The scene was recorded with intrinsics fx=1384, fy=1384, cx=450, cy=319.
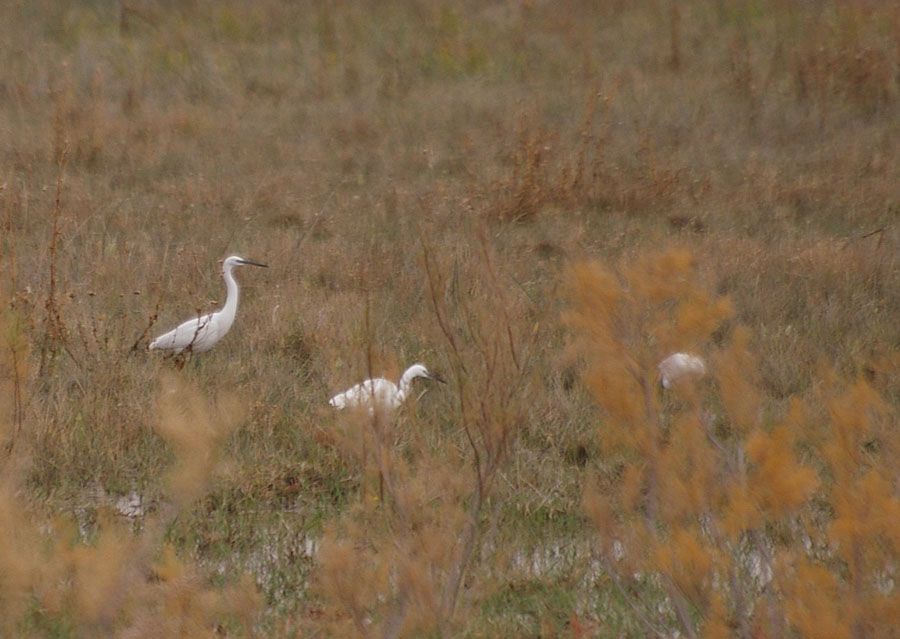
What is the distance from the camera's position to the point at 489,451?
3545mm

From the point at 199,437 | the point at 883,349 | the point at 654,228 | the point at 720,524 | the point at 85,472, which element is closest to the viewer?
the point at 199,437

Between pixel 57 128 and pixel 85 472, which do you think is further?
pixel 57 128

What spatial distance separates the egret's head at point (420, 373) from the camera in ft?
19.4

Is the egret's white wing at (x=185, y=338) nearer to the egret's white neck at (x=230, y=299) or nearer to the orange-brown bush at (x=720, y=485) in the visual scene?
the egret's white neck at (x=230, y=299)

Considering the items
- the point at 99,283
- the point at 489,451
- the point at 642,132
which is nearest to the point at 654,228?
the point at 642,132

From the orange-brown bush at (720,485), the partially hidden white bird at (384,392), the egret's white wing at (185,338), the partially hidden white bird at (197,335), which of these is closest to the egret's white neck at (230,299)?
the partially hidden white bird at (197,335)

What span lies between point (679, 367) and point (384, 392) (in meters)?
0.89

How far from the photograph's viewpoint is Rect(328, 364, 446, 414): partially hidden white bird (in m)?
3.98

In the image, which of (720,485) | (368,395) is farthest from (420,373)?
(720,485)

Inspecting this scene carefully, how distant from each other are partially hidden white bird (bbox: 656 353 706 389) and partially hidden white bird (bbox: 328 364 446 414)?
2.62 ft

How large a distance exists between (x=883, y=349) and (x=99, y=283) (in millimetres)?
3948

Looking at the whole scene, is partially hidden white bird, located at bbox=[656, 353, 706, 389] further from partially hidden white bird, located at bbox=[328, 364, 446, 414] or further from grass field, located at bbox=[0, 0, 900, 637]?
partially hidden white bird, located at bbox=[328, 364, 446, 414]

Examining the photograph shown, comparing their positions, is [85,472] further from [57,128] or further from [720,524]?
[57,128]

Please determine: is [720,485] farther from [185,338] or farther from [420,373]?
[185,338]
